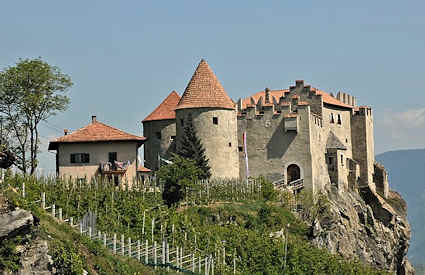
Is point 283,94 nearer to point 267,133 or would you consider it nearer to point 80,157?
point 267,133

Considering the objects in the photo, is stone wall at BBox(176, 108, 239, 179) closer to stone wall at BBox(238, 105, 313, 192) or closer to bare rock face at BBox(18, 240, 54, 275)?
stone wall at BBox(238, 105, 313, 192)

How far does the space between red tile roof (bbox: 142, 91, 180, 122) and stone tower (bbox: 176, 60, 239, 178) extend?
4351 millimetres

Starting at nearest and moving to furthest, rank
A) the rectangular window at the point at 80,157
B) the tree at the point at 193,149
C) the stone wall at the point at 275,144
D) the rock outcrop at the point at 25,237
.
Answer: the rock outcrop at the point at 25,237
the rectangular window at the point at 80,157
the tree at the point at 193,149
the stone wall at the point at 275,144

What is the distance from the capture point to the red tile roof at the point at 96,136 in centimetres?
6288

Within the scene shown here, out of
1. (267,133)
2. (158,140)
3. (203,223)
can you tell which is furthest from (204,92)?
(203,223)

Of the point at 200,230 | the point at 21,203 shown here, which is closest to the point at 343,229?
the point at 200,230

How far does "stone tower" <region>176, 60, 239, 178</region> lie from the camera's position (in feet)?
220

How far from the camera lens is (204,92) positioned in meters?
68.8

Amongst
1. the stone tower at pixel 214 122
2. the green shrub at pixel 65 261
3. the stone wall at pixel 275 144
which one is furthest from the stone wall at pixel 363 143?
the green shrub at pixel 65 261

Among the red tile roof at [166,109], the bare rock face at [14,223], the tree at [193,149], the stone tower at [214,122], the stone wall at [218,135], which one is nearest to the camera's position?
the bare rock face at [14,223]

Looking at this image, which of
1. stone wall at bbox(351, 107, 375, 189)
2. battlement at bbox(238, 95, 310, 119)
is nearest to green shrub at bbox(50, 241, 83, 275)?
battlement at bbox(238, 95, 310, 119)

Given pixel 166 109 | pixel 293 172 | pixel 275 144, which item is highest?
pixel 166 109

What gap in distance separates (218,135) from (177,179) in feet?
31.6

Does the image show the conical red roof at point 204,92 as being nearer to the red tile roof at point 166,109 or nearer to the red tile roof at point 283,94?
the red tile roof at point 166,109
